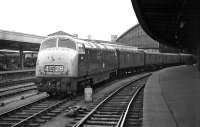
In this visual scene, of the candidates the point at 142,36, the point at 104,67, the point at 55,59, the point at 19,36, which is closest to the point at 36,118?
the point at 55,59

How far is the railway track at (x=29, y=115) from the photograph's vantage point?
371 inches

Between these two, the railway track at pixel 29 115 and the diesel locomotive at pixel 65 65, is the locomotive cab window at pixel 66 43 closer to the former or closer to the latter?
the diesel locomotive at pixel 65 65

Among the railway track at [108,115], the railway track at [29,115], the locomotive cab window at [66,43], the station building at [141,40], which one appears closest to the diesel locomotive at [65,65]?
the locomotive cab window at [66,43]

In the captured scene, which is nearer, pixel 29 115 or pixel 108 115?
pixel 108 115

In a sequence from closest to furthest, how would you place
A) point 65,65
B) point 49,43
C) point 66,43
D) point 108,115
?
point 108,115, point 65,65, point 66,43, point 49,43

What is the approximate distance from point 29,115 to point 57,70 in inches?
140

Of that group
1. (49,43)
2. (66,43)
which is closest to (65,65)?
(66,43)

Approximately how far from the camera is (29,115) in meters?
10.8

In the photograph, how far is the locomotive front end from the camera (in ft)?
45.3

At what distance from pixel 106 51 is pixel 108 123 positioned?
11.9 meters

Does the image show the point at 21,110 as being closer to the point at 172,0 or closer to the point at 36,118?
the point at 36,118

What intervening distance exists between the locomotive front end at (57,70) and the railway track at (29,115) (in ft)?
2.83

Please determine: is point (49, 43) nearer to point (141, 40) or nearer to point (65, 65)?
point (65, 65)

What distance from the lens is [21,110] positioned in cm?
1169
